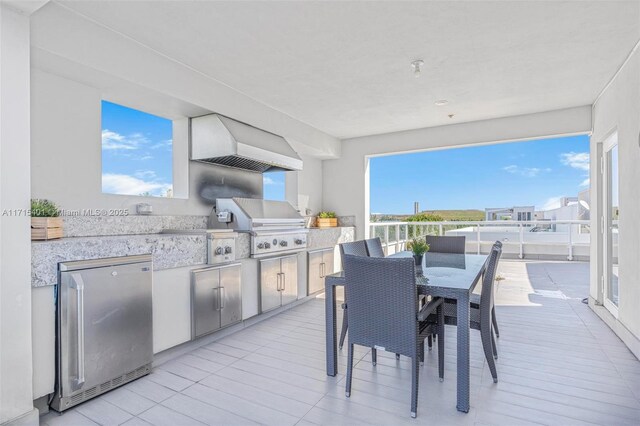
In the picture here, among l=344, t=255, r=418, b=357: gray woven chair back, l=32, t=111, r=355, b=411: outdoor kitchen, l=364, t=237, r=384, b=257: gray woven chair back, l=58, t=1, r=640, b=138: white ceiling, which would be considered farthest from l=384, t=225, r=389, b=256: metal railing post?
l=344, t=255, r=418, b=357: gray woven chair back

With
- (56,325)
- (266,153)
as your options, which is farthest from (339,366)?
(266,153)

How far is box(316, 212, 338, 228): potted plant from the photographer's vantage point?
6.09 metres

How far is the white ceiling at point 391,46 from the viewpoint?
2.45 meters

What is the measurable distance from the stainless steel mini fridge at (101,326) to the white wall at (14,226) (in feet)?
0.58

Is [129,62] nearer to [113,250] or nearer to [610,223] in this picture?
[113,250]

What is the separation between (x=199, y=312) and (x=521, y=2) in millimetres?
3379

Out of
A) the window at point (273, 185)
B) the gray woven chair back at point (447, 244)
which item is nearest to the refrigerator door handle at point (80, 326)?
the window at point (273, 185)

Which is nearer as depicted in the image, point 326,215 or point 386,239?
point 326,215

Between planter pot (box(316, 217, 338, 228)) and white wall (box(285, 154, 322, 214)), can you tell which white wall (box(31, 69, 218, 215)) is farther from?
planter pot (box(316, 217, 338, 228))

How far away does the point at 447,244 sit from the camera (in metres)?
4.08

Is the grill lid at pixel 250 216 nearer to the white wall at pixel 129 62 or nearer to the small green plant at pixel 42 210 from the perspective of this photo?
the white wall at pixel 129 62

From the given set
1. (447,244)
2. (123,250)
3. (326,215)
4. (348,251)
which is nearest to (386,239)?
(326,215)

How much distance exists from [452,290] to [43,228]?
251cm

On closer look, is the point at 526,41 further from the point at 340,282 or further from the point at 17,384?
the point at 17,384
